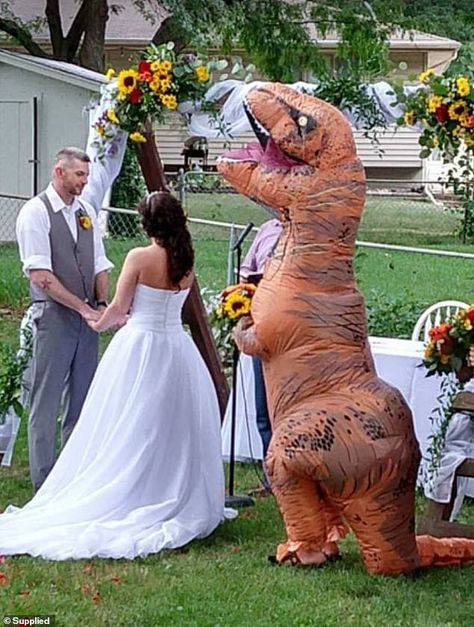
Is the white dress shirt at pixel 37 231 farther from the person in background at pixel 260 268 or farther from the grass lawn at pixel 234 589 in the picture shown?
the grass lawn at pixel 234 589

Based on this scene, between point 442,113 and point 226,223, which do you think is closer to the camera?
point 442,113

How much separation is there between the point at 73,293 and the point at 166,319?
698mm

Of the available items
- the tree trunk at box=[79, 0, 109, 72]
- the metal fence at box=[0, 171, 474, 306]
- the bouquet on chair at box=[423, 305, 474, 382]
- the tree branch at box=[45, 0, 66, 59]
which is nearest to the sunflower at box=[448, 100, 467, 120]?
the bouquet on chair at box=[423, 305, 474, 382]

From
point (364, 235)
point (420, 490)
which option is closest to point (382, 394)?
point (420, 490)

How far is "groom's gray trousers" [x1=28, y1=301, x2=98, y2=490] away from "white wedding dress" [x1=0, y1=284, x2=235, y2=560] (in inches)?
20.2

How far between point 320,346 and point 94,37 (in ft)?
57.4

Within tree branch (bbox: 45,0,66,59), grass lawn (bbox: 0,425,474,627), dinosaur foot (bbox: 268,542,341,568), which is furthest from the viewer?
tree branch (bbox: 45,0,66,59)

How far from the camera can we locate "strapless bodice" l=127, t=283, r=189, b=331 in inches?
237

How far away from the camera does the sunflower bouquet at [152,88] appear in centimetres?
637

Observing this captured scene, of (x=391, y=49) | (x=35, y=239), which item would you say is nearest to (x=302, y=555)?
(x=35, y=239)

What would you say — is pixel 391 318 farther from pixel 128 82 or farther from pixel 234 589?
pixel 234 589

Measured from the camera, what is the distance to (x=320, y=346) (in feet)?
16.9

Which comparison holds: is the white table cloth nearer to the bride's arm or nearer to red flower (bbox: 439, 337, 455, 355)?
red flower (bbox: 439, 337, 455, 355)

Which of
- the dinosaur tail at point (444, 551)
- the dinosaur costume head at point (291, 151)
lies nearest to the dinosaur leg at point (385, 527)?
the dinosaur tail at point (444, 551)
